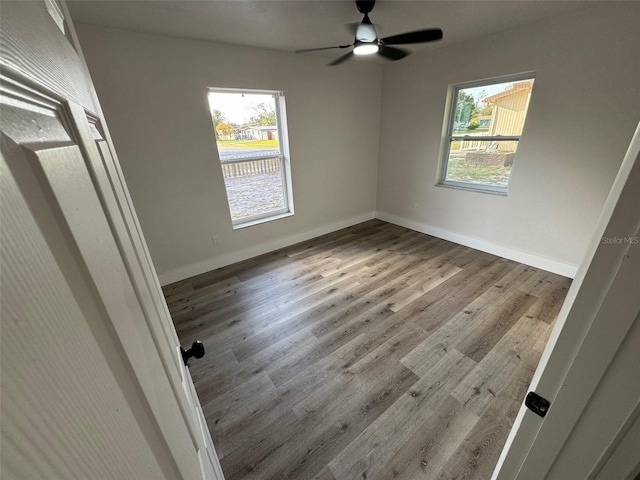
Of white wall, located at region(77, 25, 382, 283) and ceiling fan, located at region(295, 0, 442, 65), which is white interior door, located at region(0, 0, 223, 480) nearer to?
ceiling fan, located at region(295, 0, 442, 65)

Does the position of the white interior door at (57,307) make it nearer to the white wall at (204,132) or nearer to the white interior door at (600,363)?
the white interior door at (600,363)

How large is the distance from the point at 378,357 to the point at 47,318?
197 centimetres

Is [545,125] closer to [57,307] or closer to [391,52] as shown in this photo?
[391,52]

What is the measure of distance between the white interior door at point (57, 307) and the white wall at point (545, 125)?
3449mm

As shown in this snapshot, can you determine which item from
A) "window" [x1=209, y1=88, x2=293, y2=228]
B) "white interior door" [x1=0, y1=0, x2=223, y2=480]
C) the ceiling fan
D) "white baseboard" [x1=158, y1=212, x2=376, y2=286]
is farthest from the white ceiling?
"white baseboard" [x1=158, y1=212, x2=376, y2=286]

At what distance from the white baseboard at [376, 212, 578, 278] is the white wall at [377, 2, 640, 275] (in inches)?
0.5

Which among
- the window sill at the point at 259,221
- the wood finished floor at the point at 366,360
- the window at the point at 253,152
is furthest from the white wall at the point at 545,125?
the window sill at the point at 259,221

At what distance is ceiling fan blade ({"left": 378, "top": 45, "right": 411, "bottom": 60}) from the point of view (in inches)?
85.9

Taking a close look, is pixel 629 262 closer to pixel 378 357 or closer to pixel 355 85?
pixel 378 357

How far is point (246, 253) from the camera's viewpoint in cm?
339

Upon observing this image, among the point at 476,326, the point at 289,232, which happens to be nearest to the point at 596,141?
the point at 476,326

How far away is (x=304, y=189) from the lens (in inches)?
144

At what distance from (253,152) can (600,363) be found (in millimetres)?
3256

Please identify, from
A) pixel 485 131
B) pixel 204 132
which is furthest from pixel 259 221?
pixel 485 131
